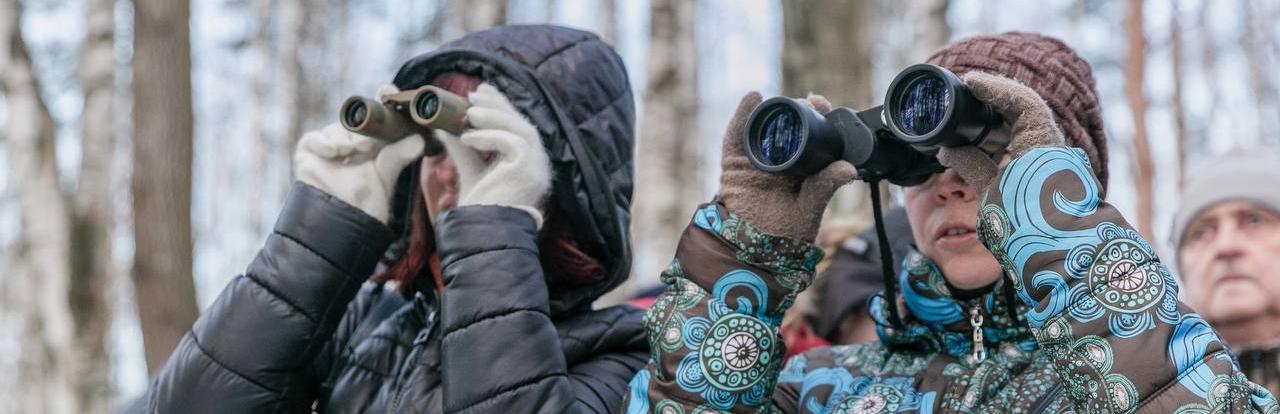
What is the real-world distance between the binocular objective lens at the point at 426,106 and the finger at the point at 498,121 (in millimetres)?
67

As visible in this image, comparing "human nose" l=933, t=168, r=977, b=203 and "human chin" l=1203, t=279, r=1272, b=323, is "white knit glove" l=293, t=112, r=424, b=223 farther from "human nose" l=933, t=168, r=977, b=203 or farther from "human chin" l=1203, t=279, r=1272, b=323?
"human chin" l=1203, t=279, r=1272, b=323

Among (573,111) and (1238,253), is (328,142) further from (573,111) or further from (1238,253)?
(1238,253)

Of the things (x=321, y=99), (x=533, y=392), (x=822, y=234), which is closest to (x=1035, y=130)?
(x=533, y=392)

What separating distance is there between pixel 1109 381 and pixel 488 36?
1404 mm

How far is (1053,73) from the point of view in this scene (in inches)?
77.4

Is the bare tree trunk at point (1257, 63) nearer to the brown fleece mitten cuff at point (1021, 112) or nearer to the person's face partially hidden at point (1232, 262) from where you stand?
the person's face partially hidden at point (1232, 262)

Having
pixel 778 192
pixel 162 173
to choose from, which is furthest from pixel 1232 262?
pixel 162 173

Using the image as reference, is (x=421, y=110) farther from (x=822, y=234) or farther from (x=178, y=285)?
(x=178, y=285)

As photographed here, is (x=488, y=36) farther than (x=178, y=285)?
No

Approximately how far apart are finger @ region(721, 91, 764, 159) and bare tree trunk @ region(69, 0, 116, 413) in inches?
217

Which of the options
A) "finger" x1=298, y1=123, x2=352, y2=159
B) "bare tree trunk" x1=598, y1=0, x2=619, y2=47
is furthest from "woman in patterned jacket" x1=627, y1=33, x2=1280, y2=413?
"bare tree trunk" x1=598, y1=0, x2=619, y2=47

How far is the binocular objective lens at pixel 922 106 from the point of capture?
5.93 feet

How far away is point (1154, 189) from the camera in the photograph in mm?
7668

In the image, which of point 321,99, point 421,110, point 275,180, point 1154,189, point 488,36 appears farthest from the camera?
point 275,180
